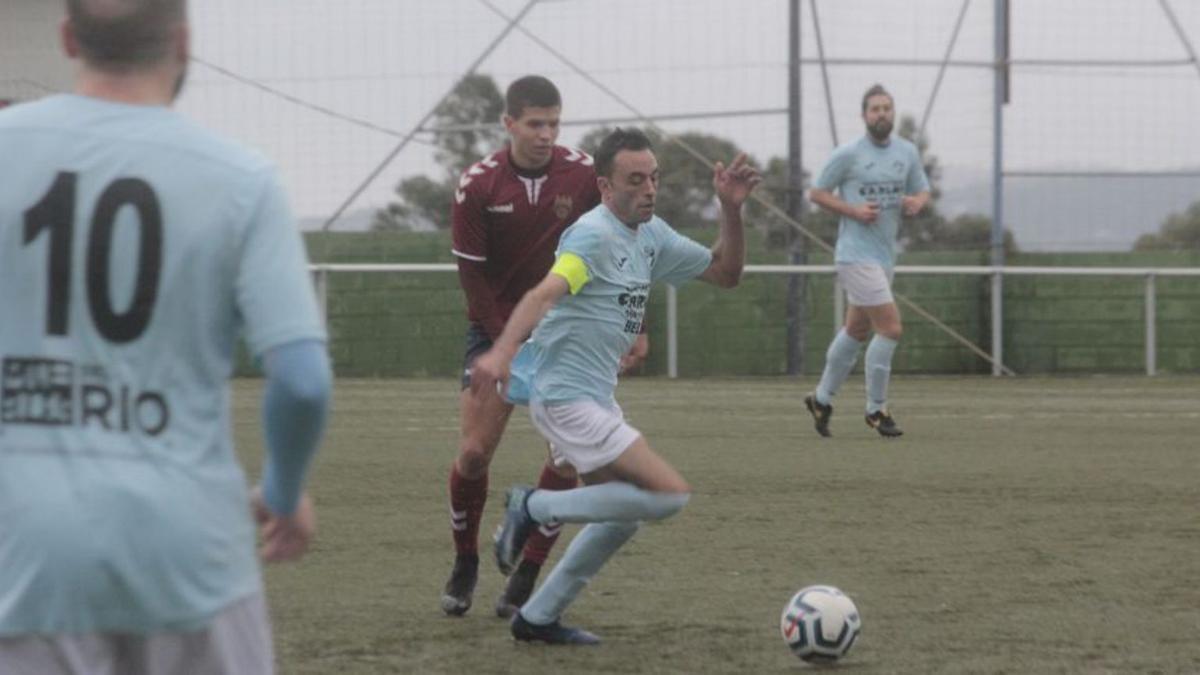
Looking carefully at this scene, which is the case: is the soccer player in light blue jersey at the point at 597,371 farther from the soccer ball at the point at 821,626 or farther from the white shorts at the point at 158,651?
the white shorts at the point at 158,651

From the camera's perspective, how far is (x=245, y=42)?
75.4ft

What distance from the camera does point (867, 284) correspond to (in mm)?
14039

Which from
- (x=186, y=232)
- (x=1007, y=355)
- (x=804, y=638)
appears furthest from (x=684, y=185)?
(x=186, y=232)

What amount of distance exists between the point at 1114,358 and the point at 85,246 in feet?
65.8

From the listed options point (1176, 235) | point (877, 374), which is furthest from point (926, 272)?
point (877, 374)

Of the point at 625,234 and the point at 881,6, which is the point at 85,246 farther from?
the point at 881,6

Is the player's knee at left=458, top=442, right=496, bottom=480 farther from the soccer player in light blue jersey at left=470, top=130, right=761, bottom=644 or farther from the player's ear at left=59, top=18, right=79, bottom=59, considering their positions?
the player's ear at left=59, top=18, right=79, bottom=59

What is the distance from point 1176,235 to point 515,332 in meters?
17.8

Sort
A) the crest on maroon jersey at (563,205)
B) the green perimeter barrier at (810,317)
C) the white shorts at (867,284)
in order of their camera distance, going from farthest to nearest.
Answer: the green perimeter barrier at (810,317), the white shorts at (867,284), the crest on maroon jersey at (563,205)

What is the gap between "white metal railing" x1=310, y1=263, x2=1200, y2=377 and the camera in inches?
843

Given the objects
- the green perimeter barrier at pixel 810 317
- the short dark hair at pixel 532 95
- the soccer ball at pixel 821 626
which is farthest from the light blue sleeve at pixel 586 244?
the green perimeter barrier at pixel 810 317

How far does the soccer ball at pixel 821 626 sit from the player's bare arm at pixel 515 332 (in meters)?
0.98

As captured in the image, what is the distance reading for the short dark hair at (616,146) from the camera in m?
6.60

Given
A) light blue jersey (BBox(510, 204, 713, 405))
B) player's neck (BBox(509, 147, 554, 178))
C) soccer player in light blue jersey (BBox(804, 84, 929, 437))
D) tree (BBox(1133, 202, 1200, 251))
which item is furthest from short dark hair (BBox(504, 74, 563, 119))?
tree (BBox(1133, 202, 1200, 251))
